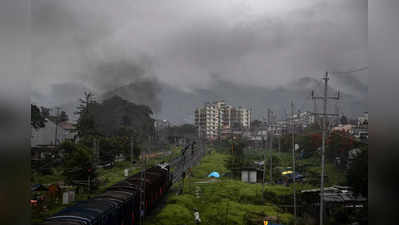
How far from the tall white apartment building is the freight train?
1074 millimetres

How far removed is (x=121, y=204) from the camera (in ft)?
11.9

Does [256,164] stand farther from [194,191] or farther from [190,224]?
[190,224]

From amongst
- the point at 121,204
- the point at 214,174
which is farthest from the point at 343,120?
the point at 121,204

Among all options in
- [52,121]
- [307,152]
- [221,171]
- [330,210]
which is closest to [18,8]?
[52,121]

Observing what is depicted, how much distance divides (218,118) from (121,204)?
2.49 meters

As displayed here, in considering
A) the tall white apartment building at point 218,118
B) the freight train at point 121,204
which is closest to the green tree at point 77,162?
the freight train at point 121,204

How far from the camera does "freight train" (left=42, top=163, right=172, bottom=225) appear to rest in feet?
9.65

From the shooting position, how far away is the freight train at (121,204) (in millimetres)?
2942

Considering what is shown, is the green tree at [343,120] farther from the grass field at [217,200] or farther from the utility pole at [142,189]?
the utility pole at [142,189]

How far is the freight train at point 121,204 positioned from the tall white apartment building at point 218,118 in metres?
1.07

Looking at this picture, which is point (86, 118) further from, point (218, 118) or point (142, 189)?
point (218, 118)

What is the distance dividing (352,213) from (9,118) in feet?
16.0

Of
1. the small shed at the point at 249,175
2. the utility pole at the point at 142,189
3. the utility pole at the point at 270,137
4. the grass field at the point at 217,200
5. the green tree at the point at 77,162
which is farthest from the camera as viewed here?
the small shed at the point at 249,175

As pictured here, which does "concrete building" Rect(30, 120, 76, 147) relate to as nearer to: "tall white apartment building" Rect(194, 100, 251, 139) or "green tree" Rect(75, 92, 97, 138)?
"green tree" Rect(75, 92, 97, 138)
